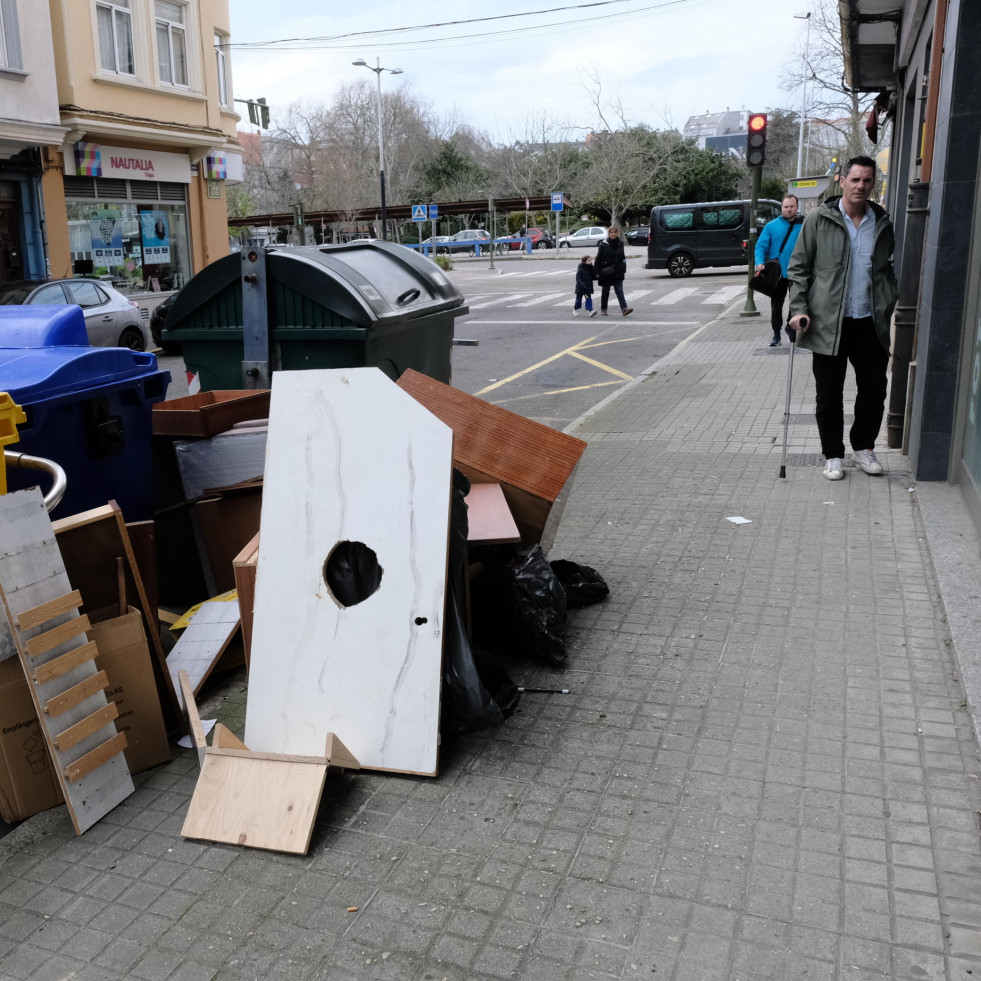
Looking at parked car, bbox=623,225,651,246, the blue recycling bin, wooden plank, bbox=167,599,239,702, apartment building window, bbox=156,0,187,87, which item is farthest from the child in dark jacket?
parked car, bbox=623,225,651,246

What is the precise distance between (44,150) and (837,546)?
1913 centimetres

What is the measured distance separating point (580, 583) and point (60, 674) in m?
2.47

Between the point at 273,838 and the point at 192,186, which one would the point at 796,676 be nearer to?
the point at 273,838

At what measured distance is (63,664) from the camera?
3328 millimetres

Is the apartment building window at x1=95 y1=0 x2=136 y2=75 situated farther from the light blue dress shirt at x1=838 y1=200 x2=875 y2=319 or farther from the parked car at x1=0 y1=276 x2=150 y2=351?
the light blue dress shirt at x1=838 y1=200 x2=875 y2=319

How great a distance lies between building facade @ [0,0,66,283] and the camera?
1872cm

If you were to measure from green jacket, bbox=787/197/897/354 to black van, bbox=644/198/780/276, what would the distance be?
1033 inches

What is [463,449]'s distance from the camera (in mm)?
4648

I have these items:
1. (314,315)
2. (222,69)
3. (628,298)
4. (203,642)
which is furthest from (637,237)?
(203,642)

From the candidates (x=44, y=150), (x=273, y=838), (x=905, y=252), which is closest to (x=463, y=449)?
(x=273, y=838)

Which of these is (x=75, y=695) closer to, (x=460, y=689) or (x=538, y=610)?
(x=460, y=689)

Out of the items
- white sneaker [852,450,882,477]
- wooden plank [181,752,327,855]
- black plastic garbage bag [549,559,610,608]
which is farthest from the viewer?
white sneaker [852,450,882,477]

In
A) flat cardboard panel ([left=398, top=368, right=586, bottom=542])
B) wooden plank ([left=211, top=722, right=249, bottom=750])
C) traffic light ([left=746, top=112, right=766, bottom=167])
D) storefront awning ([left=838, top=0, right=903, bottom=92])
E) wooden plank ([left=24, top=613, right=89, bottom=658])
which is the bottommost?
wooden plank ([left=211, top=722, right=249, bottom=750])

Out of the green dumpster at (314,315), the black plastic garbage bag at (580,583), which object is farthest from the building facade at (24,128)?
the black plastic garbage bag at (580,583)
